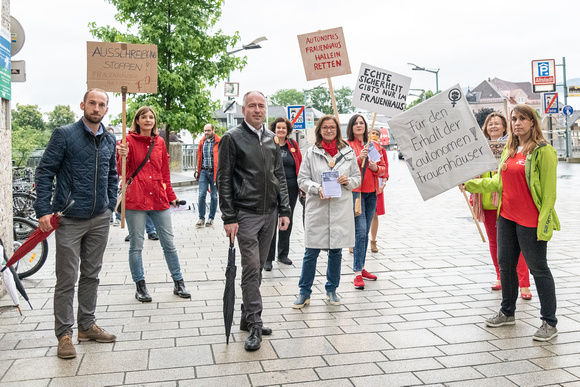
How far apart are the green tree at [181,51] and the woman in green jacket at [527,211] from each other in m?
18.4

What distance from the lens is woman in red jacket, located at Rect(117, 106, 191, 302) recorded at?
598 centimetres

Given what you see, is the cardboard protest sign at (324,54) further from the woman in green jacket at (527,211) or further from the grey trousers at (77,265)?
the grey trousers at (77,265)

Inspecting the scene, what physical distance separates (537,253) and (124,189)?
3749 millimetres

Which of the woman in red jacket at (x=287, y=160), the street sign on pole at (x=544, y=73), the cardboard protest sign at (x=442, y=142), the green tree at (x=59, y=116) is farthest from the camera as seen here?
the green tree at (x=59, y=116)

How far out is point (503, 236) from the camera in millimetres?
5023

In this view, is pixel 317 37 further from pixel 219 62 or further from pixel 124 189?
pixel 219 62

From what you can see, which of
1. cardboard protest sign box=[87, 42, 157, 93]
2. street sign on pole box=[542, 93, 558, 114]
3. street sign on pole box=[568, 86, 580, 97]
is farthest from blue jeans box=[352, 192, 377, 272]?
street sign on pole box=[568, 86, 580, 97]

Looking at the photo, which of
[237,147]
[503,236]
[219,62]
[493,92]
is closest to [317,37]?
[237,147]

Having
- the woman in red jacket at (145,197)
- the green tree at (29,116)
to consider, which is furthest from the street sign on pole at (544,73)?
the green tree at (29,116)

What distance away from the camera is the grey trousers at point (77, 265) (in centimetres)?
455

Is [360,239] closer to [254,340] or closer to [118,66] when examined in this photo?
[254,340]

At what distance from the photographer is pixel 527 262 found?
483 cm

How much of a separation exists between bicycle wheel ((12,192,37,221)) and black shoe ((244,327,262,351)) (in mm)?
6340

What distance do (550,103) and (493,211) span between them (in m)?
31.4
